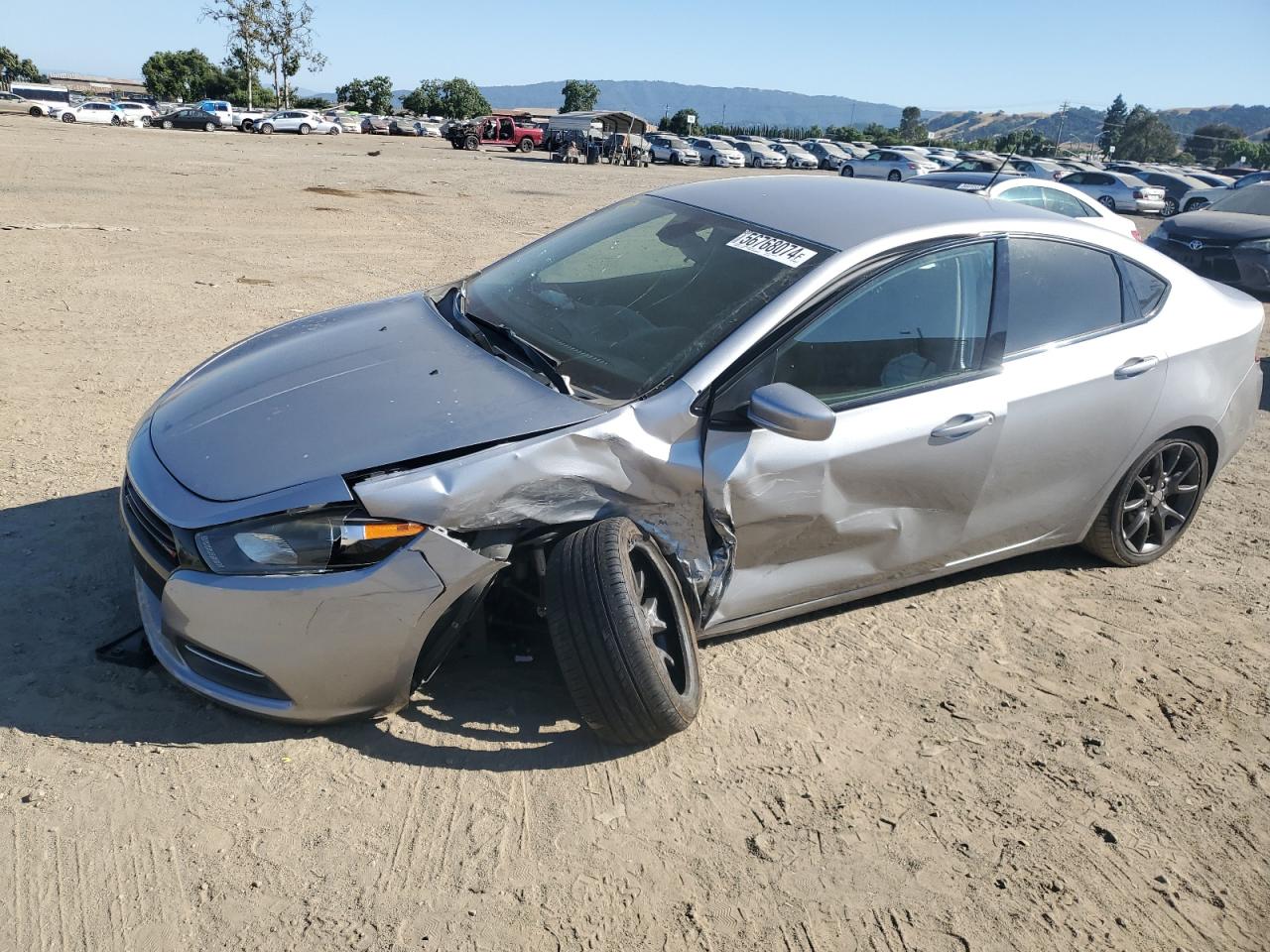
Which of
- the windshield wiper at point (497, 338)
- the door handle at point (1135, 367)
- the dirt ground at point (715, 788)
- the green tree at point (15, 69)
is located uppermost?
the door handle at point (1135, 367)

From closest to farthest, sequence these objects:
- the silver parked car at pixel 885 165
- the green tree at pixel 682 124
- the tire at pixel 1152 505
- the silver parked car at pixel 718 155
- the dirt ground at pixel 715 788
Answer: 1. the dirt ground at pixel 715 788
2. the tire at pixel 1152 505
3. the silver parked car at pixel 885 165
4. the silver parked car at pixel 718 155
5. the green tree at pixel 682 124

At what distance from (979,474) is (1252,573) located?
6.29ft

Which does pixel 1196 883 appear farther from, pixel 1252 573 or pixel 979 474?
pixel 1252 573

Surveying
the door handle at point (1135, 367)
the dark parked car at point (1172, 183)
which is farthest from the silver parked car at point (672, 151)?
the door handle at point (1135, 367)

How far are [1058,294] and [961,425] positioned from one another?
855 millimetres

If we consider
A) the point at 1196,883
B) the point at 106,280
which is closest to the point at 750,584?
the point at 1196,883

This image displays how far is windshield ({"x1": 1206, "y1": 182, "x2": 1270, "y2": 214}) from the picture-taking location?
12.8 meters

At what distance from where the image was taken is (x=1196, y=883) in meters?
2.81

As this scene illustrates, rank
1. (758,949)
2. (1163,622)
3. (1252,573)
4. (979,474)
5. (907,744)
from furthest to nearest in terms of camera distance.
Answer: (1252,573) < (1163,622) < (979,474) < (907,744) < (758,949)

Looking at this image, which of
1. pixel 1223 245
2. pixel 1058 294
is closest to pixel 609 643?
pixel 1058 294

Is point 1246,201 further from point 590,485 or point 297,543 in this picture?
point 297,543

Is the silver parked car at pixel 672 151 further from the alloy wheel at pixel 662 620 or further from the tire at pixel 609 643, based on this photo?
the tire at pixel 609 643

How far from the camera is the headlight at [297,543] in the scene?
280 cm

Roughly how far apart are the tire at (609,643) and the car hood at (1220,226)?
37.2ft
